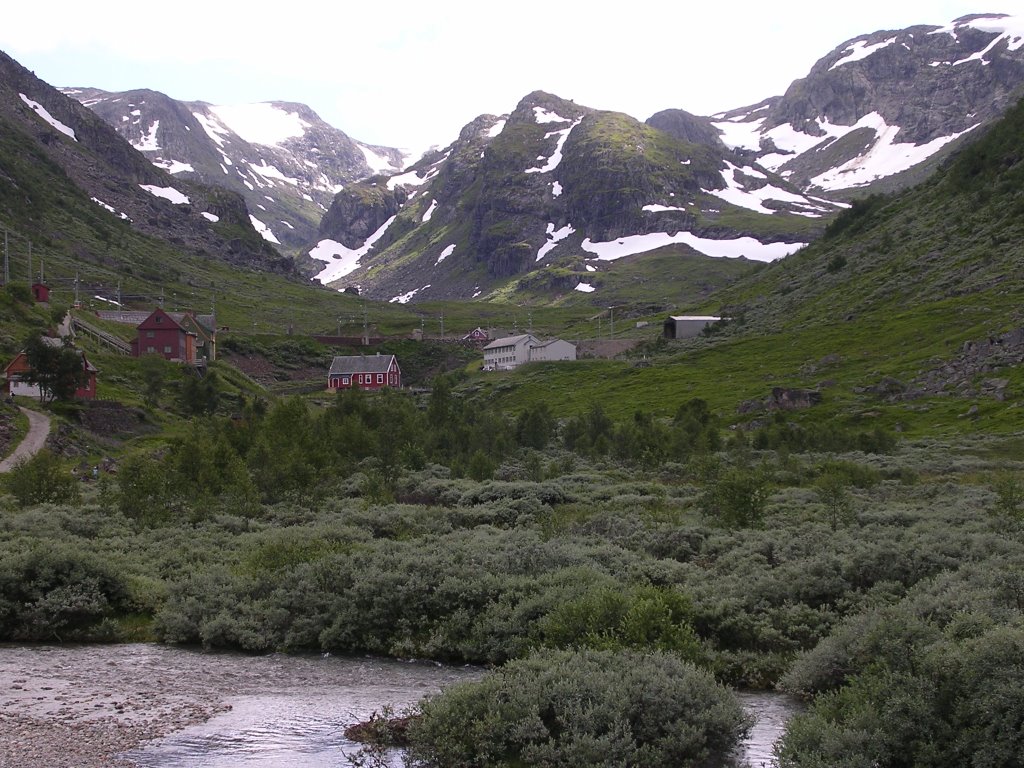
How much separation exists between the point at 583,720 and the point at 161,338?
423 ft

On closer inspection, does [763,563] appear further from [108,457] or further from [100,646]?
[108,457]

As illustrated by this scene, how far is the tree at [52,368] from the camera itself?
82.1m

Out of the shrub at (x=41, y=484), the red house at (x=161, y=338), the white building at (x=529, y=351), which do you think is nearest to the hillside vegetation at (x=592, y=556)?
the shrub at (x=41, y=484)

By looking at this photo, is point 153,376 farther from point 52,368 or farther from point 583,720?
point 583,720

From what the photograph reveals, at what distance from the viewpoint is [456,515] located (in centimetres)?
4612

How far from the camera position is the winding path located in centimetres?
6228

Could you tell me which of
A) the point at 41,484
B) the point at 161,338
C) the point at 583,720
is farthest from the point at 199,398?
the point at 583,720

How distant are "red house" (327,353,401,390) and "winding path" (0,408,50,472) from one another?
7930 cm

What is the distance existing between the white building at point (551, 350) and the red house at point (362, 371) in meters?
27.6

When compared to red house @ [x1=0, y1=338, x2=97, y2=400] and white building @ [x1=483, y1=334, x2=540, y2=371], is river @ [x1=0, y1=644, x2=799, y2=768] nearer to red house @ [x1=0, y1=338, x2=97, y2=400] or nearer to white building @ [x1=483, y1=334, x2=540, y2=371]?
red house @ [x1=0, y1=338, x2=97, y2=400]

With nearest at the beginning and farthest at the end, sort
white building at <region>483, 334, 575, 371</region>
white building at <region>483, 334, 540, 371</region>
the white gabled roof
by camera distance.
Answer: white building at <region>483, 334, 575, 371</region>, white building at <region>483, 334, 540, 371</region>, the white gabled roof

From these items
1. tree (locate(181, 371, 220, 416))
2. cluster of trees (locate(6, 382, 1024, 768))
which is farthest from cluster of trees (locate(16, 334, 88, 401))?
cluster of trees (locate(6, 382, 1024, 768))

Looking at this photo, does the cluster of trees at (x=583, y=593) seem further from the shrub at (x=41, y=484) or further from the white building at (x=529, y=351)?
Answer: the white building at (x=529, y=351)

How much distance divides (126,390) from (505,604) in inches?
3469
